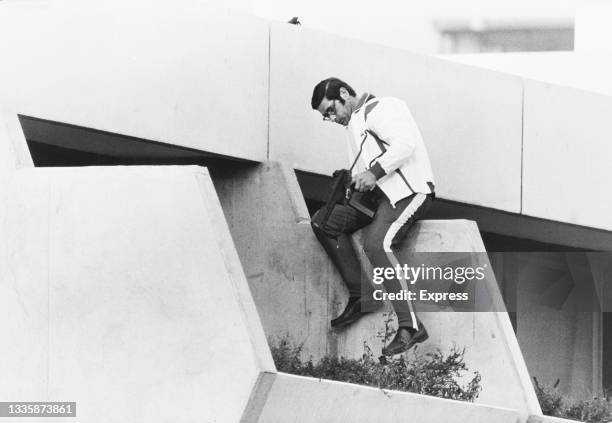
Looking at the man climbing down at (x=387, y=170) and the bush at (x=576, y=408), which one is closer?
the man climbing down at (x=387, y=170)

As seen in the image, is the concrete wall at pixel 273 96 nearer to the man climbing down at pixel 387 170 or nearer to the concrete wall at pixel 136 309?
the man climbing down at pixel 387 170

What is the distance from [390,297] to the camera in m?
9.20

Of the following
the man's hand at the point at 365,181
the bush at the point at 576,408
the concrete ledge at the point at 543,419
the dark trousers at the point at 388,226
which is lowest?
the bush at the point at 576,408

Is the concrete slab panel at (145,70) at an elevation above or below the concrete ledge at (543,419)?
above

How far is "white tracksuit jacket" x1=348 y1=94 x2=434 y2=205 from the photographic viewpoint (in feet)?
29.9

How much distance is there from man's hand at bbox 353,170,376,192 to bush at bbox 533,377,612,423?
A: 6.23 ft

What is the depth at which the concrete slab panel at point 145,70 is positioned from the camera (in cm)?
970

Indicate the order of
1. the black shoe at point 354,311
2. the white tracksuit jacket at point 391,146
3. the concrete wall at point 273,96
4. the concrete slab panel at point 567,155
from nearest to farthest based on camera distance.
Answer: the white tracksuit jacket at point 391,146 → the black shoe at point 354,311 → the concrete wall at point 273,96 → the concrete slab panel at point 567,155

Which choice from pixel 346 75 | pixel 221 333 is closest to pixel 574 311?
pixel 346 75

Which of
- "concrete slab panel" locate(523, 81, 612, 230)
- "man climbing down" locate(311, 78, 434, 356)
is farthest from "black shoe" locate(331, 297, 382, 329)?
"concrete slab panel" locate(523, 81, 612, 230)

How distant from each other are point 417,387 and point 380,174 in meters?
1.29

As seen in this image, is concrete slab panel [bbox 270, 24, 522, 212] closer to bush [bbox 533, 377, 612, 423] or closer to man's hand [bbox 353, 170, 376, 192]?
man's hand [bbox 353, 170, 376, 192]

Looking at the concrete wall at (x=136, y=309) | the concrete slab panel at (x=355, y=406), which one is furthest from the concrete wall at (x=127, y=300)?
the concrete slab panel at (x=355, y=406)

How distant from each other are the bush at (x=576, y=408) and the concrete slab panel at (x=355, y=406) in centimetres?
71
